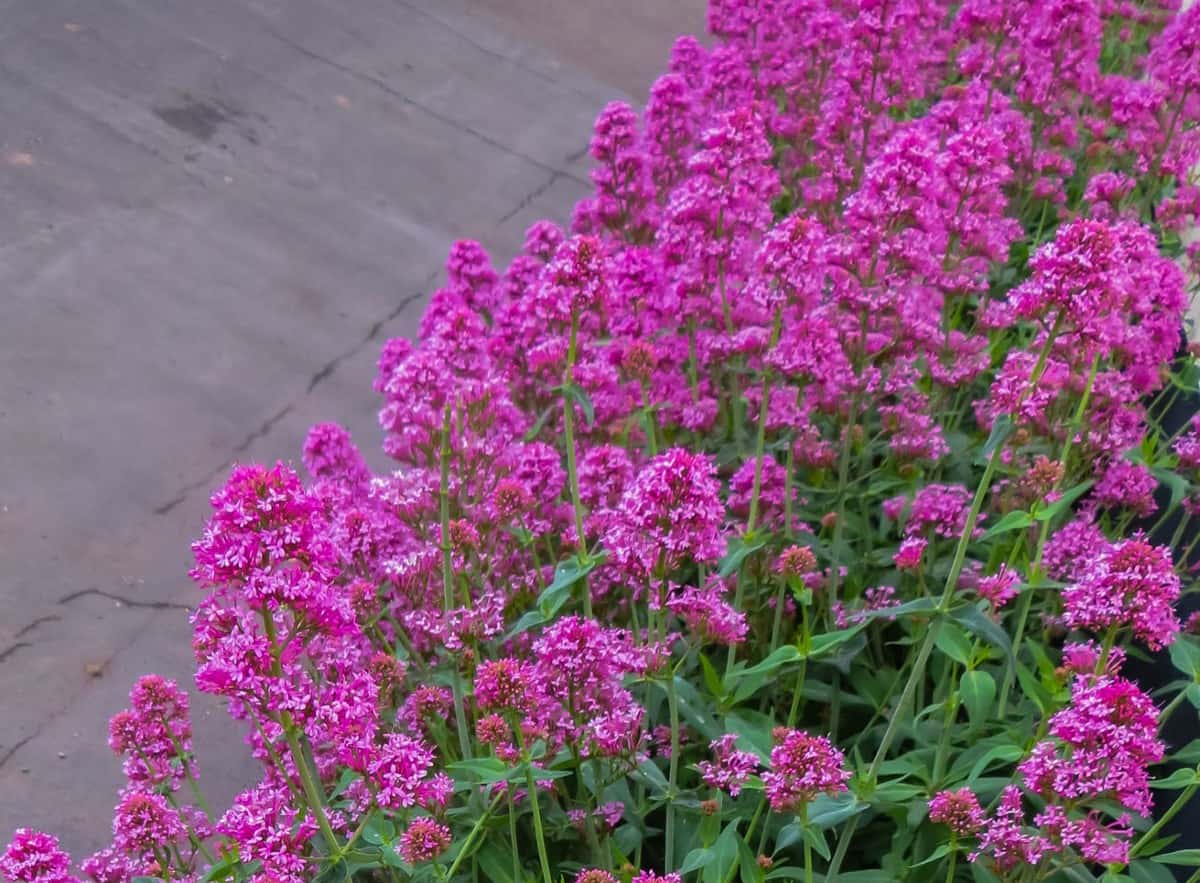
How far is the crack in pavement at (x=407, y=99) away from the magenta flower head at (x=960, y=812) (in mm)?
5306

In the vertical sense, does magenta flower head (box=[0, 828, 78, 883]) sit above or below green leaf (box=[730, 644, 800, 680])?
below

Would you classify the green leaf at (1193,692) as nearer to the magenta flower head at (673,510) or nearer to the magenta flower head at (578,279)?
the magenta flower head at (673,510)

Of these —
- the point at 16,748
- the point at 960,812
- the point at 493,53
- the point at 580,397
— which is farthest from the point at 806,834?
the point at 493,53


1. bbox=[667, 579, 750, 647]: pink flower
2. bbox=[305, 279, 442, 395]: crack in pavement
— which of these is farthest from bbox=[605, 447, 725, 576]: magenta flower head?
bbox=[305, 279, 442, 395]: crack in pavement

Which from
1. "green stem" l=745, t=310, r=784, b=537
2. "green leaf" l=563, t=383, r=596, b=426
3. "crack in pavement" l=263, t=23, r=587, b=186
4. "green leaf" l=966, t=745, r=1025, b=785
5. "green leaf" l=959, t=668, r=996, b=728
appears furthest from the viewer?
"crack in pavement" l=263, t=23, r=587, b=186

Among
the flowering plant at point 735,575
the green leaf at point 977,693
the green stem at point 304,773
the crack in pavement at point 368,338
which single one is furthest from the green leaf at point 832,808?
the crack in pavement at point 368,338

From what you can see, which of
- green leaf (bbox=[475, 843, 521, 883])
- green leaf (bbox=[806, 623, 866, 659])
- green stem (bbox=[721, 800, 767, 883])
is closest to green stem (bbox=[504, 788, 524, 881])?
green leaf (bbox=[475, 843, 521, 883])

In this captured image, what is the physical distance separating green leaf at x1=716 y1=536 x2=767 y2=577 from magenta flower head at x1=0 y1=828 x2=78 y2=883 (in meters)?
1.36

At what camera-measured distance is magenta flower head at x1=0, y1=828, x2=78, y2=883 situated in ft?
7.41

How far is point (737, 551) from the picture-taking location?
2.69m

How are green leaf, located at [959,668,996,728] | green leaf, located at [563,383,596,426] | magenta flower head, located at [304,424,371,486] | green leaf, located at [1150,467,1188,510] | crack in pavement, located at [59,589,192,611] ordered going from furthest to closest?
crack in pavement, located at [59,589,192,611]
magenta flower head, located at [304,424,371,486]
green leaf, located at [1150,467,1188,510]
green leaf, located at [563,383,596,426]
green leaf, located at [959,668,996,728]

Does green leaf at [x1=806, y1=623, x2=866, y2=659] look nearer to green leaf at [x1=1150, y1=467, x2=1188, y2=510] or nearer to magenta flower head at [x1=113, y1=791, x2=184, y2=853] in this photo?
green leaf at [x1=1150, y1=467, x2=1188, y2=510]

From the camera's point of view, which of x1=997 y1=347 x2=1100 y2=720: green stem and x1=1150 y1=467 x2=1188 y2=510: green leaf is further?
x1=1150 y1=467 x2=1188 y2=510: green leaf

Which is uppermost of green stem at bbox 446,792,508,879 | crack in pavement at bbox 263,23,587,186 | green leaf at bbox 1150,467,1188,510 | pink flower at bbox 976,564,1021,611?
green leaf at bbox 1150,467,1188,510
